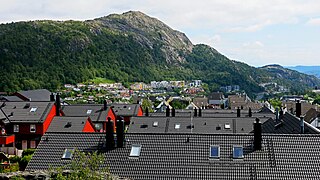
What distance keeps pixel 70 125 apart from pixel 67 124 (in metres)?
0.33

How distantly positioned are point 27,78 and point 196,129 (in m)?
127

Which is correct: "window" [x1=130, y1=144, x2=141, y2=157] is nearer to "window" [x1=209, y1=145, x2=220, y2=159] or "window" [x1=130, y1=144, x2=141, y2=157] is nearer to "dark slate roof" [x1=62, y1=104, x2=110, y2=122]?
"window" [x1=209, y1=145, x2=220, y2=159]

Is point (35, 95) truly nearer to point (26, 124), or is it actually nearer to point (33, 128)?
point (26, 124)

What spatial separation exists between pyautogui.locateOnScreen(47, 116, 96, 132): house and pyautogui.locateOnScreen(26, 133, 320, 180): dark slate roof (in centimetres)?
1899

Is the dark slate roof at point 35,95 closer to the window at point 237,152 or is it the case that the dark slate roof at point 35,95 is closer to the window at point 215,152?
the window at point 215,152

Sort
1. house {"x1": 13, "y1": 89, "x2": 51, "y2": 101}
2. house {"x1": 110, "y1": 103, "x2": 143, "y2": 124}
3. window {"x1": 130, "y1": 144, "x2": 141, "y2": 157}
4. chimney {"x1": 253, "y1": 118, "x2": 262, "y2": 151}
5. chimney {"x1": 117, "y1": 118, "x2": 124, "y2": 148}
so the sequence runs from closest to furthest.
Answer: chimney {"x1": 253, "y1": 118, "x2": 262, "y2": 151} < window {"x1": 130, "y1": 144, "x2": 141, "y2": 157} < chimney {"x1": 117, "y1": 118, "x2": 124, "y2": 148} < house {"x1": 110, "y1": 103, "x2": 143, "y2": 124} < house {"x1": 13, "y1": 89, "x2": 51, "y2": 101}

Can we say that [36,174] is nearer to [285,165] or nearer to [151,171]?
[151,171]

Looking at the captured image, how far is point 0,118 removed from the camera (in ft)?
152

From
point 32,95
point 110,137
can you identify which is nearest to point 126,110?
point 32,95

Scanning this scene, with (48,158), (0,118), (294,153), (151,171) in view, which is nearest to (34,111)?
(0,118)

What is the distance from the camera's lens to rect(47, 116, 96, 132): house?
4366cm

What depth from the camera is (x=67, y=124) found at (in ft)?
145

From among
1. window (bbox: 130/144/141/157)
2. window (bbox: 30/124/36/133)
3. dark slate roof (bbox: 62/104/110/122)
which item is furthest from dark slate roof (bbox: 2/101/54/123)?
window (bbox: 130/144/141/157)

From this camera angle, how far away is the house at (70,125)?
143 ft
